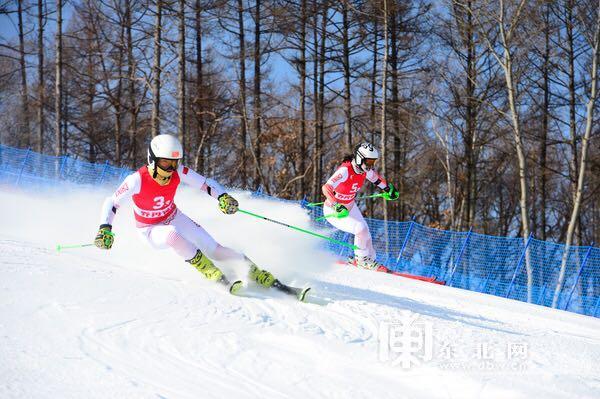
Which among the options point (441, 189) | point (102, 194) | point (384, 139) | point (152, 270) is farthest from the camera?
point (441, 189)

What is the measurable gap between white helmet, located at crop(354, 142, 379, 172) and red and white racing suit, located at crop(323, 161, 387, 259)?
20 centimetres

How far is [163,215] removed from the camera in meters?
6.05

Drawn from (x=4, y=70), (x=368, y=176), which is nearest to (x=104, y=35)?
(x=4, y=70)

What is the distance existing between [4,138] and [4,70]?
331cm

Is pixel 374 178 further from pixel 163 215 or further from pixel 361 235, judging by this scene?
pixel 163 215

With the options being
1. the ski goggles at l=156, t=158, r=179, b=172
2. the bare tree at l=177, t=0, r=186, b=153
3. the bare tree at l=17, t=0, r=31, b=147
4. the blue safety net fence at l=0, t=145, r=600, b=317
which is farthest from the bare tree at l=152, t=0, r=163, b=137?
the ski goggles at l=156, t=158, r=179, b=172

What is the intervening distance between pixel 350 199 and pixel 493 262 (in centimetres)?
467

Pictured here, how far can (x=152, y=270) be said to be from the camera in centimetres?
642

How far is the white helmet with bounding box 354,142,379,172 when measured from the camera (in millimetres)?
8875

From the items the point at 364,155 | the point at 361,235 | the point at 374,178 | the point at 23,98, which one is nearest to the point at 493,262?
the point at 374,178

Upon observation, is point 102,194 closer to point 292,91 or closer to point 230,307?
point 292,91

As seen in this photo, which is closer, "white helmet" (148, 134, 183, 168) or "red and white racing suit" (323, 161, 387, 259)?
"white helmet" (148, 134, 183, 168)

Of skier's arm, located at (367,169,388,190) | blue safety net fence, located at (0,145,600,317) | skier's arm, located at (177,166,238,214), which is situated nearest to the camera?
skier's arm, located at (177,166,238,214)

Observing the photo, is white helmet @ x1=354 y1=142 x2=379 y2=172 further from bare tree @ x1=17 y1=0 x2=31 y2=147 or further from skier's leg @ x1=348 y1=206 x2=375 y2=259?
bare tree @ x1=17 y1=0 x2=31 y2=147
